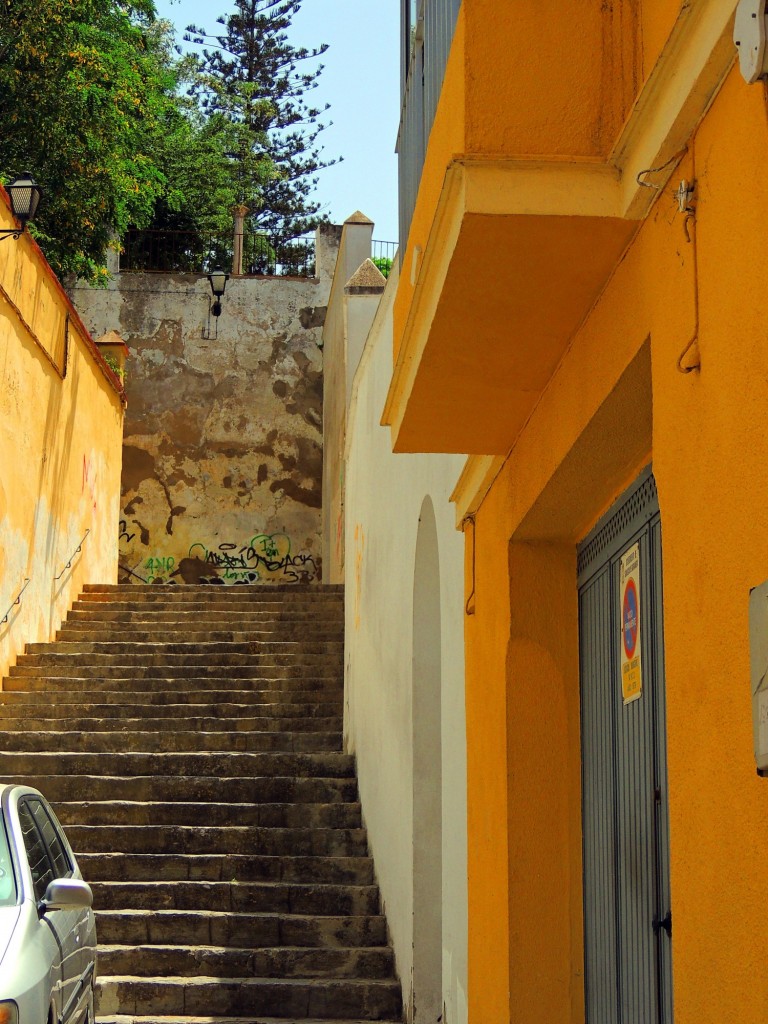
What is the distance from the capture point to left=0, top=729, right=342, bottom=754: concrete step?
12.3m

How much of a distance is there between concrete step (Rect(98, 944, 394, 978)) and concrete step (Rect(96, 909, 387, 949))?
0.95 feet

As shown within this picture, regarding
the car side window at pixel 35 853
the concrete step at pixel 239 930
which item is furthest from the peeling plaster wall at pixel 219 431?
the car side window at pixel 35 853

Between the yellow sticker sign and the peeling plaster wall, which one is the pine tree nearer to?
the peeling plaster wall

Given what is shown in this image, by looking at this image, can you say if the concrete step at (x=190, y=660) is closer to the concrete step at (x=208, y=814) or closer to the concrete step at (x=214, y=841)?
the concrete step at (x=208, y=814)

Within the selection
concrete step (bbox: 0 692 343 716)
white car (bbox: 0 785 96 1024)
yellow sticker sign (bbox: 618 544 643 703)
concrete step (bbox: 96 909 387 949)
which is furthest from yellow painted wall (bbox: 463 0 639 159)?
concrete step (bbox: 0 692 343 716)

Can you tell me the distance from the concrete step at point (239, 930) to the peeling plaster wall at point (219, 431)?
15.5 m

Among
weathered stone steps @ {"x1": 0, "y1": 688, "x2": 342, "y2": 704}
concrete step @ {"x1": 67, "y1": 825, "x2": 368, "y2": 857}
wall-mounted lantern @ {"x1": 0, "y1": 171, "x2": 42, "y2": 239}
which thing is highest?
wall-mounted lantern @ {"x1": 0, "y1": 171, "x2": 42, "y2": 239}

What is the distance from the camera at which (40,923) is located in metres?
5.44

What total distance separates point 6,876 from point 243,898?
4.43 m

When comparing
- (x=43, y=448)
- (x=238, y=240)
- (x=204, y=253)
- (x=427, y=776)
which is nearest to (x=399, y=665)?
(x=427, y=776)

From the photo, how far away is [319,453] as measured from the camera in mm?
25375

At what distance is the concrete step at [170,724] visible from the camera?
12.8 m

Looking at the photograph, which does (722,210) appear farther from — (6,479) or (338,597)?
(338,597)

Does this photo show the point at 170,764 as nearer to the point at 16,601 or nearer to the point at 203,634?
the point at 203,634
